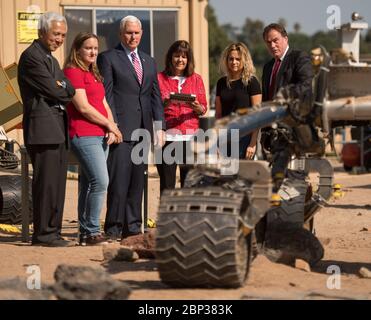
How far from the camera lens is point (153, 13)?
18.7m

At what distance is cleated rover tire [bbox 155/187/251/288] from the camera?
607 centimetres

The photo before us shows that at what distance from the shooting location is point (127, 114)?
9453 mm

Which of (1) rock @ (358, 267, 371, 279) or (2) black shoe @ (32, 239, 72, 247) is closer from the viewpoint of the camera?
(1) rock @ (358, 267, 371, 279)

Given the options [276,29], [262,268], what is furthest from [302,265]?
[276,29]

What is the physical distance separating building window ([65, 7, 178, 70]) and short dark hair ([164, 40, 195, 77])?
819cm

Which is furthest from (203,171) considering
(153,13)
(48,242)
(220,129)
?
(153,13)

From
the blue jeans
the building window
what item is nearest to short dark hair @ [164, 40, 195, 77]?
the blue jeans

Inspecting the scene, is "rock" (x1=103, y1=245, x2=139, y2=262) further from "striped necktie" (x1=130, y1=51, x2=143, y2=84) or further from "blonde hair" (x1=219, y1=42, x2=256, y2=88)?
"blonde hair" (x1=219, y1=42, x2=256, y2=88)

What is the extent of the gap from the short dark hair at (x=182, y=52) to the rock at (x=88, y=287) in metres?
4.27

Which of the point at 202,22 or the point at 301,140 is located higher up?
the point at 202,22

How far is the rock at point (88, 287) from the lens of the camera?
226 inches

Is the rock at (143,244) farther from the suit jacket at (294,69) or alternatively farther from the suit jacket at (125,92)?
the suit jacket at (294,69)
